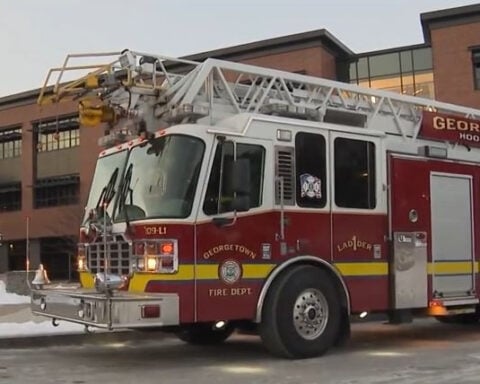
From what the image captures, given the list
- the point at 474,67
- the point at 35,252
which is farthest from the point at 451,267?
the point at 35,252

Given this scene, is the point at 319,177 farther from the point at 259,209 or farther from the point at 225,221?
the point at 225,221

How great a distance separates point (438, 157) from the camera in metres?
10.1

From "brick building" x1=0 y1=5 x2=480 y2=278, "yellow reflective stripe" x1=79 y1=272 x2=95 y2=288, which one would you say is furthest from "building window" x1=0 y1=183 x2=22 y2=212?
"yellow reflective stripe" x1=79 y1=272 x2=95 y2=288

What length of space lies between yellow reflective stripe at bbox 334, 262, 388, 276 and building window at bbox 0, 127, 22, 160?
4920cm

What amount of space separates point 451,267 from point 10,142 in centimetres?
5117

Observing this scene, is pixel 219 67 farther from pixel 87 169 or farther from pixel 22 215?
pixel 22 215

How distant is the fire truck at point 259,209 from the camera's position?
26.2ft

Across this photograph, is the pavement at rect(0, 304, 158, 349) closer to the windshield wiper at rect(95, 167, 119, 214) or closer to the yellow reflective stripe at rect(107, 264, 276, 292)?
the windshield wiper at rect(95, 167, 119, 214)

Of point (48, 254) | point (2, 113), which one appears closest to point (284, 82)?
point (48, 254)

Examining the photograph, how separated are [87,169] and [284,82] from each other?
139 ft

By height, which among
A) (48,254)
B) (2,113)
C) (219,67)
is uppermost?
(2,113)

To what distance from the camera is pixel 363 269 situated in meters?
9.26

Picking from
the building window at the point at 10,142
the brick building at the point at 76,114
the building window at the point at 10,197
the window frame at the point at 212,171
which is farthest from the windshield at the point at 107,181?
the building window at the point at 10,197

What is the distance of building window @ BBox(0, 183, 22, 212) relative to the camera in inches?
2194
